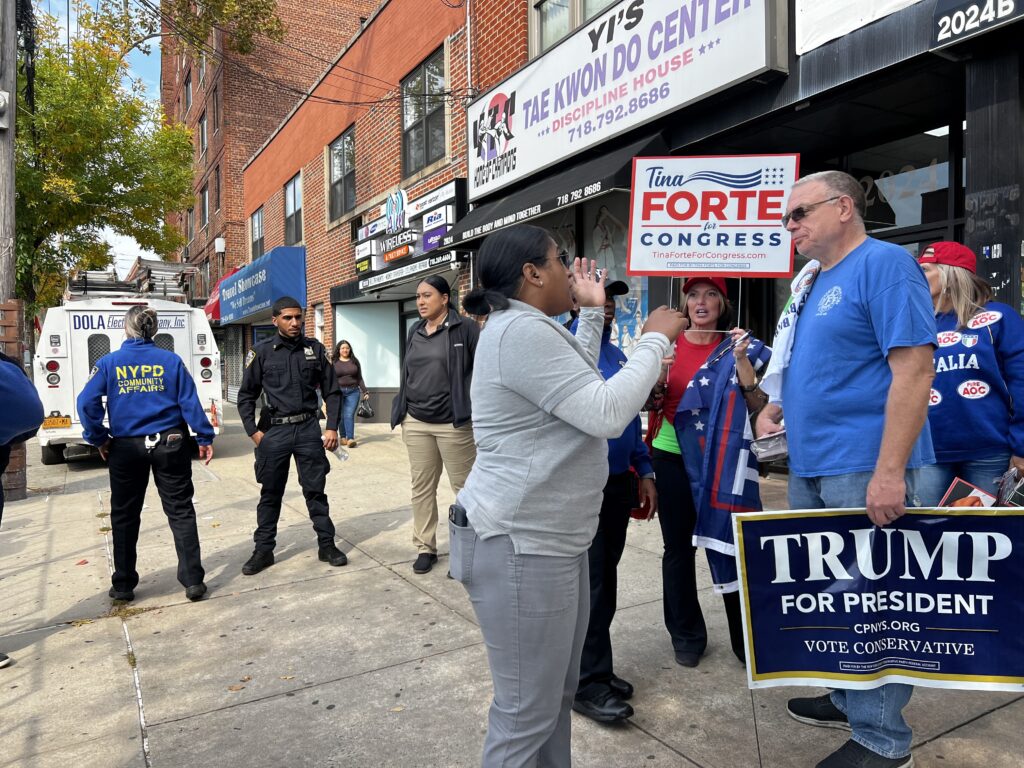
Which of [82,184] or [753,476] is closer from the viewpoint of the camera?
[753,476]

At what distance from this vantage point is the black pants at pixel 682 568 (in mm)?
3533

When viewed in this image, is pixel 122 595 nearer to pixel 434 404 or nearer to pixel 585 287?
pixel 434 404

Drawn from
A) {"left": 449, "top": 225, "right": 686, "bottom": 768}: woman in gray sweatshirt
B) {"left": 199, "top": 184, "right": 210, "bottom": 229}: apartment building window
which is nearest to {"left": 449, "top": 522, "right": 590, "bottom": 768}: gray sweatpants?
{"left": 449, "top": 225, "right": 686, "bottom": 768}: woman in gray sweatshirt

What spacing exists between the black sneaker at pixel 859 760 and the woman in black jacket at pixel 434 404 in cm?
313

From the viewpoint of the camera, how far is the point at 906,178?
257 inches

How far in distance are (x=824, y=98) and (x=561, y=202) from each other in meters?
2.71

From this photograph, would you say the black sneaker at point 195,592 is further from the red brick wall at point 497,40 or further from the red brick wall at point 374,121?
the red brick wall at point 497,40

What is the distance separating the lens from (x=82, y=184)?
1611cm

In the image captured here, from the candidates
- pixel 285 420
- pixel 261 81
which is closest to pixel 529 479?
pixel 285 420

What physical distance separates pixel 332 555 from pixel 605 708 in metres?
2.92

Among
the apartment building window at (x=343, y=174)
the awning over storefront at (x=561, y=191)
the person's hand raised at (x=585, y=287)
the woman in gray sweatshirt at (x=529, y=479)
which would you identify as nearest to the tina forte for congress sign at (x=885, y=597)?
the woman in gray sweatshirt at (x=529, y=479)

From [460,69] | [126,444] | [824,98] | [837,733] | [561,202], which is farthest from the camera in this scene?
[460,69]

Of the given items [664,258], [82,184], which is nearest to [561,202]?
[664,258]

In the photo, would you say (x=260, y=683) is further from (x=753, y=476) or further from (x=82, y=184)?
(x=82, y=184)
